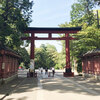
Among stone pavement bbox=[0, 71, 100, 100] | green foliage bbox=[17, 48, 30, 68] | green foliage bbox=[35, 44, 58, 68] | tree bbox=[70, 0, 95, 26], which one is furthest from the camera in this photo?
green foliage bbox=[35, 44, 58, 68]

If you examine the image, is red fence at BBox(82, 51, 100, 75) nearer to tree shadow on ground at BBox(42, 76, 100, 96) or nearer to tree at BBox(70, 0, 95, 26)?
tree shadow on ground at BBox(42, 76, 100, 96)

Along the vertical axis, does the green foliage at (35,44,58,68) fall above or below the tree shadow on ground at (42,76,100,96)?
above

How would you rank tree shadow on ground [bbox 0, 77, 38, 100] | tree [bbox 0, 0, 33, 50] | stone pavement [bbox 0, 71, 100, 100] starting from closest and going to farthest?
stone pavement [bbox 0, 71, 100, 100]
tree shadow on ground [bbox 0, 77, 38, 100]
tree [bbox 0, 0, 33, 50]

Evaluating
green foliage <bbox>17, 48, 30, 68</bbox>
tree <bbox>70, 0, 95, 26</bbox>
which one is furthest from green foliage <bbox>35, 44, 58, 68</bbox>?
tree <bbox>70, 0, 95, 26</bbox>

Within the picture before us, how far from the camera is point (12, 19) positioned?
1916cm

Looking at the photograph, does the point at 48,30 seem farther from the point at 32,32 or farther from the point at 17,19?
the point at 17,19

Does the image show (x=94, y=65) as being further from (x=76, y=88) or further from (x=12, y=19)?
(x=12, y=19)

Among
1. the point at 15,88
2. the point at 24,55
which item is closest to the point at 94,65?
the point at 15,88

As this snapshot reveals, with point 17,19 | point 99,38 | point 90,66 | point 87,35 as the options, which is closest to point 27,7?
point 17,19

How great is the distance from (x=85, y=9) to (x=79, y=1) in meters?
2.64

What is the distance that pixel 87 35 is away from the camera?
1862 cm

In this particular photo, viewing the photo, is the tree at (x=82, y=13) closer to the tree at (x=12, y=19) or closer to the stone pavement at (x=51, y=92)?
the tree at (x=12, y=19)

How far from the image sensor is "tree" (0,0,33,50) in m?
16.8

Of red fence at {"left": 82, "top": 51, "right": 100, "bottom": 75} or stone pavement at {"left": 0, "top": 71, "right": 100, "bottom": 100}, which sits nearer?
stone pavement at {"left": 0, "top": 71, "right": 100, "bottom": 100}
